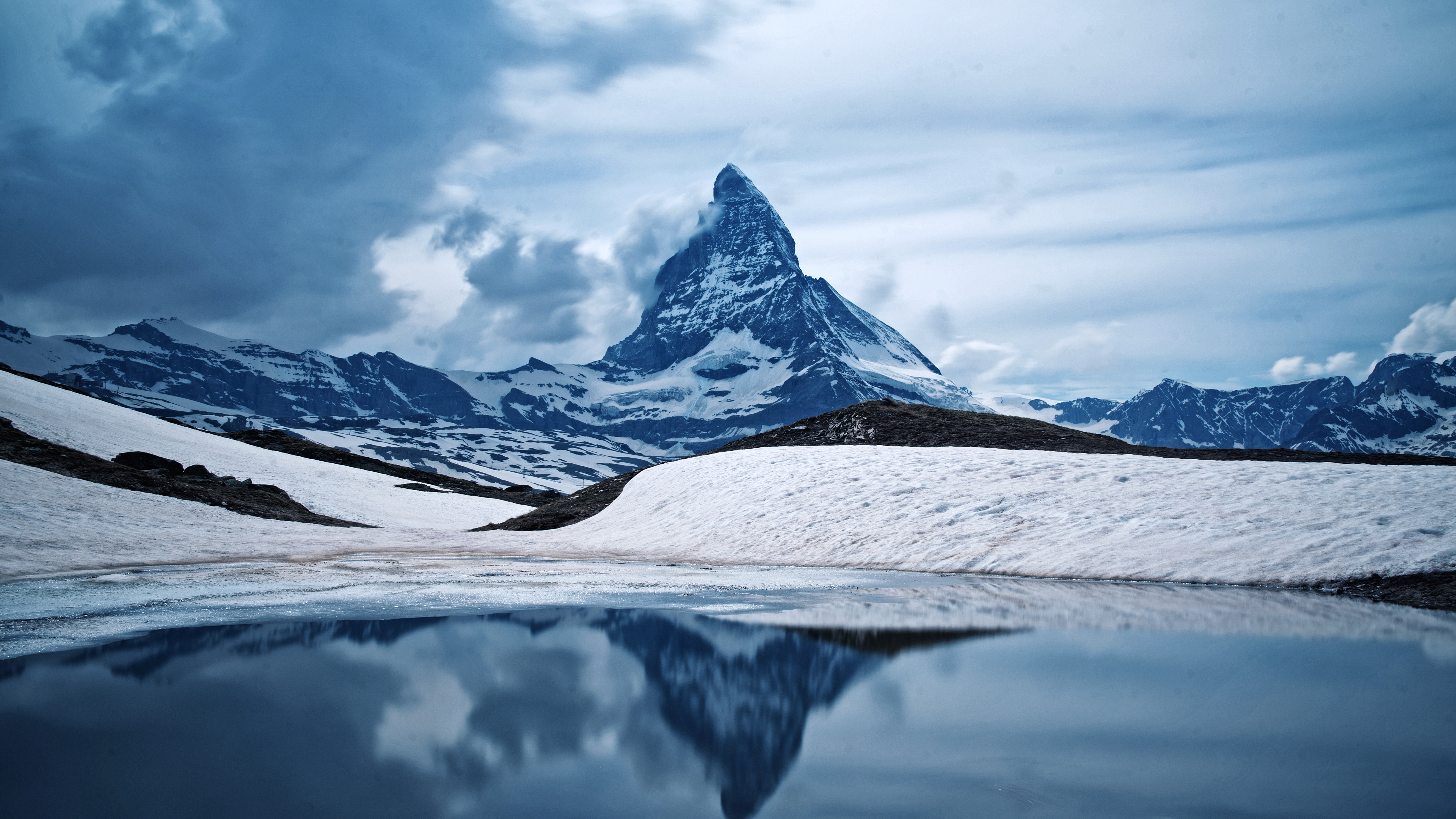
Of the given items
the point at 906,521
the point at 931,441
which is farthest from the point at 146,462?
the point at 931,441

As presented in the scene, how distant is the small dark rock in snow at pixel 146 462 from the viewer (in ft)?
Answer: 125

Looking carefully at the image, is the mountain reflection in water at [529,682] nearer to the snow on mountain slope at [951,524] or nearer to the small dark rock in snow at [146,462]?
the snow on mountain slope at [951,524]

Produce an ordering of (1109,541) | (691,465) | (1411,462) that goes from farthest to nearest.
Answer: (691,465) → (1411,462) → (1109,541)

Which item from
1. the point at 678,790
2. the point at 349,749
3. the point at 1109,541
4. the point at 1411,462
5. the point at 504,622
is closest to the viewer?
the point at 678,790

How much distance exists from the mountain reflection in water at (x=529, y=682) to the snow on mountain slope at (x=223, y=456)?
25.0 meters

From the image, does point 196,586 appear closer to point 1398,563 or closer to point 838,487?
point 838,487

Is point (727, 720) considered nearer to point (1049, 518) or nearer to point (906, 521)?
point (1049, 518)

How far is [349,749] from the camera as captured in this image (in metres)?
7.23

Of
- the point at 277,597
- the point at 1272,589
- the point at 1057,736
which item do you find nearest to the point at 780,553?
the point at 1272,589

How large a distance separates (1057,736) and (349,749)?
6.57 meters

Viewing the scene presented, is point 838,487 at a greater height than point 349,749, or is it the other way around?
point 838,487

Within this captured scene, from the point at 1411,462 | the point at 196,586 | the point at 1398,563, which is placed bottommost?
the point at 196,586

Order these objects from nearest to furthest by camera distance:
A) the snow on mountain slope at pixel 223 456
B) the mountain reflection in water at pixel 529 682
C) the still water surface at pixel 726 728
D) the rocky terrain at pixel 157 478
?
the still water surface at pixel 726 728
the mountain reflection in water at pixel 529 682
the rocky terrain at pixel 157 478
the snow on mountain slope at pixel 223 456

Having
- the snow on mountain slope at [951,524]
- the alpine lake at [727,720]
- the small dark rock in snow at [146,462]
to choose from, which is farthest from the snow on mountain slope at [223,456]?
the alpine lake at [727,720]
